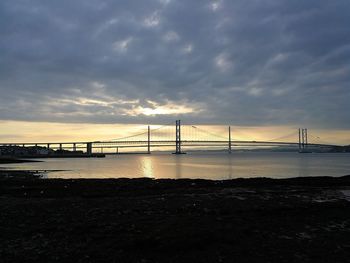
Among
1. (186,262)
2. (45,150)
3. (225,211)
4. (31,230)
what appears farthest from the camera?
(45,150)

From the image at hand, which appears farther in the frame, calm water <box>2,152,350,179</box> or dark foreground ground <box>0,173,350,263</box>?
calm water <box>2,152,350,179</box>

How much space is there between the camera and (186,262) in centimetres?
646

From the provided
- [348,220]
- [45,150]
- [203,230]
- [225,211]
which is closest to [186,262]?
[203,230]

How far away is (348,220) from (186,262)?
5863 millimetres

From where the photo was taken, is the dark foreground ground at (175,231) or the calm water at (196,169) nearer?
the dark foreground ground at (175,231)

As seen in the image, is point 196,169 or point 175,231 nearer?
point 175,231

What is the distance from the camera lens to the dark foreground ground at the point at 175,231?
685 centimetres

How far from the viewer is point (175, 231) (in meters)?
8.40

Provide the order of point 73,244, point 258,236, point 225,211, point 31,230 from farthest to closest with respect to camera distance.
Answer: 1. point 225,211
2. point 31,230
3. point 258,236
4. point 73,244

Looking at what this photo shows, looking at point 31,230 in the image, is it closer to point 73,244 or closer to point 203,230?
point 73,244

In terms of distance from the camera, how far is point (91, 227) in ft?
29.7

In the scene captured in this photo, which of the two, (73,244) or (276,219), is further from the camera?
(276,219)

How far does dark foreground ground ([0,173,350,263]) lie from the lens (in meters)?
6.85

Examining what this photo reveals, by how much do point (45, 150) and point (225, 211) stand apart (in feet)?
513
